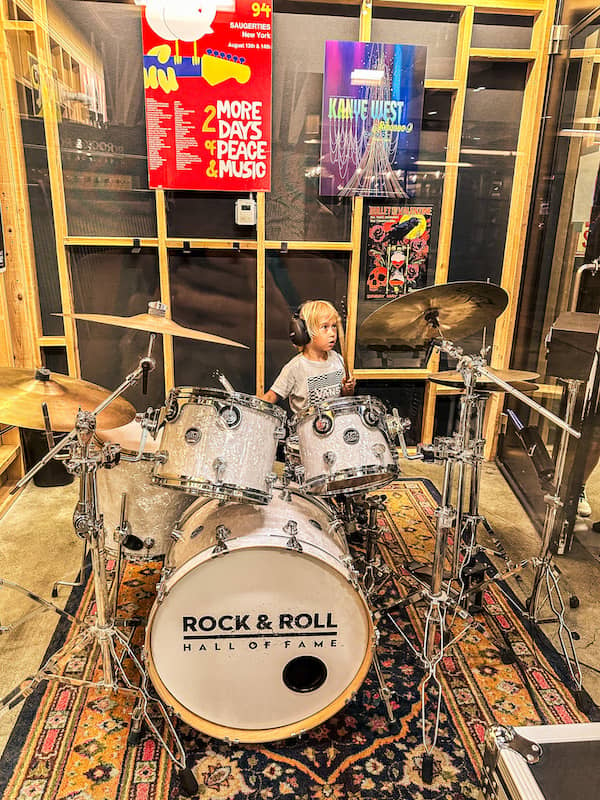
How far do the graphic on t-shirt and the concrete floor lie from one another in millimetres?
1106

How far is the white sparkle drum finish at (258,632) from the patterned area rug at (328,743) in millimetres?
115

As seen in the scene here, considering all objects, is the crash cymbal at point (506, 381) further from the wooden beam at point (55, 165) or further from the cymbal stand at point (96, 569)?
the wooden beam at point (55, 165)

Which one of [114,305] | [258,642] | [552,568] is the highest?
[114,305]

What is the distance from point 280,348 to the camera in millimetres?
3816

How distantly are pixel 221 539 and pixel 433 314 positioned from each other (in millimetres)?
1025

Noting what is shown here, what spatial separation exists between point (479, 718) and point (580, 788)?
0.70m

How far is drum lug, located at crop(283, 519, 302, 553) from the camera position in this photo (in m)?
1.71

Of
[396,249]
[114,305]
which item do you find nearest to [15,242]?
[114,305]

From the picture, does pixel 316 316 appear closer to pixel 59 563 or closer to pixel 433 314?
pixel 433 314

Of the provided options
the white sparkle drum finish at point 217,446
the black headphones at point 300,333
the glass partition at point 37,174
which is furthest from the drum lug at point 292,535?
the glass partition at point 37,174

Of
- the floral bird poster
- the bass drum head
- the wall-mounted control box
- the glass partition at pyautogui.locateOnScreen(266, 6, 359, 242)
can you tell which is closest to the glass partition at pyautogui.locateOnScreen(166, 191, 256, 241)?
the wall-mounted control box

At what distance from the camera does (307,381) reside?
2.86 metres

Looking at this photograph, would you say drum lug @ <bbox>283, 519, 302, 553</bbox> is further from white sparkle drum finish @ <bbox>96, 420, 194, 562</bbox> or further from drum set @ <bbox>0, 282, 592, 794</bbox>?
white sparkle drum finish @ <bbox>96, 420, 194, 562</bbox>

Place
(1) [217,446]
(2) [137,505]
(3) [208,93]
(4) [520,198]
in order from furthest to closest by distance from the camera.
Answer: (4) [520,198] < (3) [208,93] < (2) [137,505] < (1) [217,446]
